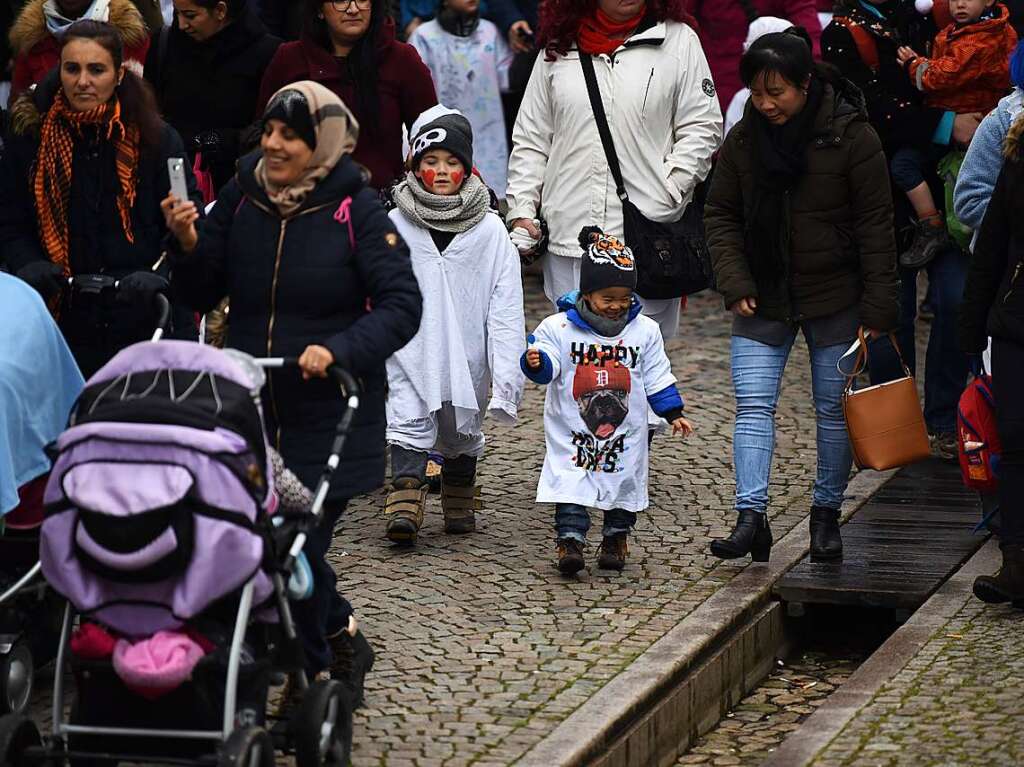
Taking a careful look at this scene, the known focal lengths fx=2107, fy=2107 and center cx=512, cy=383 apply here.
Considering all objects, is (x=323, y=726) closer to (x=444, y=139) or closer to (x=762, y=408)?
(x=762, y=408)

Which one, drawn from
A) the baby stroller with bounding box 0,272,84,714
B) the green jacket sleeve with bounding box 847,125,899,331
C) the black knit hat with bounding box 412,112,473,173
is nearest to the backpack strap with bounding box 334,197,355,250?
the baby stroller with bounding box 0,272,84,714

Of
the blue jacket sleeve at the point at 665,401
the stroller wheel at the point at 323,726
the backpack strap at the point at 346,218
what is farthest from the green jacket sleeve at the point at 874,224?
the stroller wheel at the point at 323,726

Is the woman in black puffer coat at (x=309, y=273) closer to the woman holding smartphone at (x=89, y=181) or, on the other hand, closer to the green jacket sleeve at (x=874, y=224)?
the woman holding smartphone at (x=89, y=181)

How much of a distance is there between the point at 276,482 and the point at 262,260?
72 cm

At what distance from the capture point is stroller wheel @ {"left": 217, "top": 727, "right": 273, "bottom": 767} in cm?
532

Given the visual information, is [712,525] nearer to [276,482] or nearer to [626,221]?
[626,221]

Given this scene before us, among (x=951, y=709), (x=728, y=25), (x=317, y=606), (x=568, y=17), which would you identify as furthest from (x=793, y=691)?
(x=728, y=25)

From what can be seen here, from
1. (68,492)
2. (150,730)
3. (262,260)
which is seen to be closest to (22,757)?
(150,730)

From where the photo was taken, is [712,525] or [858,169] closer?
[858,169]

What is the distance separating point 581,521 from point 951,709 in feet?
6.42

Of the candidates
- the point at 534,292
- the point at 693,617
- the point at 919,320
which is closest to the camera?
the point at 693,617

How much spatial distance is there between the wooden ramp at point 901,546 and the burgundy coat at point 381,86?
251 cm

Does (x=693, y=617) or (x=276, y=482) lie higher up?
(x=276, y=482)

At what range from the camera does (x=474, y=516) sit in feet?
29.6
